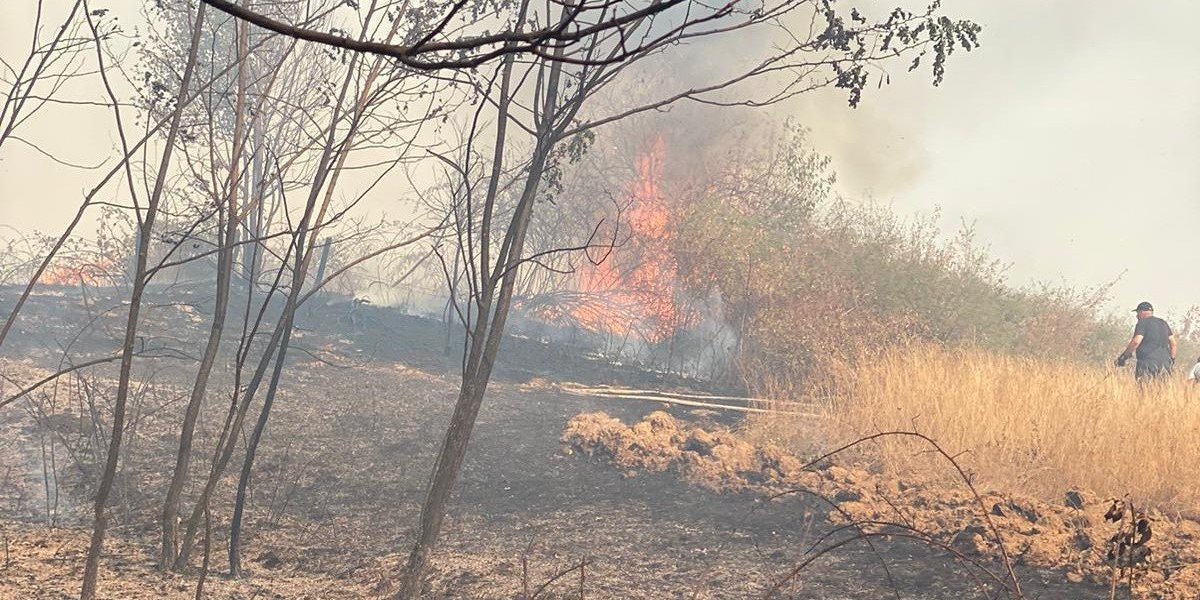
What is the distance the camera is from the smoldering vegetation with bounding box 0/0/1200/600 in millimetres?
4258

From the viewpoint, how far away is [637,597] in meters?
4.88

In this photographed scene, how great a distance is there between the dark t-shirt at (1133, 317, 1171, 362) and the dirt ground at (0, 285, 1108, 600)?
22.7ft

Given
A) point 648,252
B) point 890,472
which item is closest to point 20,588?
point 890,472

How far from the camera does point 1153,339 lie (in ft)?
38.1

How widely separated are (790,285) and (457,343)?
4.71 meters

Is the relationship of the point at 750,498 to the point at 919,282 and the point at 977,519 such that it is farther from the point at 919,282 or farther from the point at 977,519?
the point at 919,282

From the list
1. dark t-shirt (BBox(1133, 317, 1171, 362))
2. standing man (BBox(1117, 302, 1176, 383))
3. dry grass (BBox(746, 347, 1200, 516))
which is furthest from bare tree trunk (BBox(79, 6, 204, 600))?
dark t-shirt (BBox(1133, 317, 1171, 362))

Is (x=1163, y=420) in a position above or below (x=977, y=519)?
above

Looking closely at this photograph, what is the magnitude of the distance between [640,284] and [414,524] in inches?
443

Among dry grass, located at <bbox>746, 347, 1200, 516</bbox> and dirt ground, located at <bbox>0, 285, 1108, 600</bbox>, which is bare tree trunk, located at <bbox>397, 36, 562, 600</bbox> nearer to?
dirt ground, located at <bbox>0, 285, 1108, 600</bbox>

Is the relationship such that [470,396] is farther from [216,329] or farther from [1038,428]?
[1038,428]

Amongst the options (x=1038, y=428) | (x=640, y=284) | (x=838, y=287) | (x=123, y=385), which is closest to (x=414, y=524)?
(x=123, y=385)

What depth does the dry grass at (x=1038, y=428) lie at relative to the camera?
269 inches

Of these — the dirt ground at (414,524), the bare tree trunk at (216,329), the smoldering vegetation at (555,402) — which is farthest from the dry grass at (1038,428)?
the bare tree trunk at (216,329)
